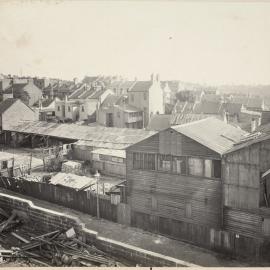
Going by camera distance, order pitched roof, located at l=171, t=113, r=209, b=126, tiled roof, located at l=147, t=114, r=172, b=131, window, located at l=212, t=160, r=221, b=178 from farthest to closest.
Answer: tiled roof, located at l=147, t=114, r=172, b=131
pitched roof, located at l=171, t=113, r=209, b=126
window, located at l=212, t=160, r=221, b=178

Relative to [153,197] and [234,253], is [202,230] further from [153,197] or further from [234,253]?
[153,197]

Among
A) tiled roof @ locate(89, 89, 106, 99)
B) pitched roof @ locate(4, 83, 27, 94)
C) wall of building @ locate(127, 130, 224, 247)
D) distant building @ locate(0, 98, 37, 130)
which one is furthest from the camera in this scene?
pitched roof @ locate(4, 83, 27, 94)

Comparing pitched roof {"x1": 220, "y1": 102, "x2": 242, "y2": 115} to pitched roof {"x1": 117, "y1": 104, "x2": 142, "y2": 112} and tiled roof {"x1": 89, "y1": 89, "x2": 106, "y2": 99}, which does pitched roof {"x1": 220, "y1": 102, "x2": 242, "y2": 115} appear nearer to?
pitched roof {"x1": 117, "y1": 104, "x2": 142, "y2": 112}

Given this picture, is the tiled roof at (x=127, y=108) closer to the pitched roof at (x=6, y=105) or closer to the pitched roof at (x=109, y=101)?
the pitched roof at (x=109, y=101)

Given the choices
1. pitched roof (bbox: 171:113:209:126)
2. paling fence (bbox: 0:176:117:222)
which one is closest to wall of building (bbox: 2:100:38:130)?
pitched roof (bbox: 171:113:209:126)

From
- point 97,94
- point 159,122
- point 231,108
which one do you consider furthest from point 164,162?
point 97,94

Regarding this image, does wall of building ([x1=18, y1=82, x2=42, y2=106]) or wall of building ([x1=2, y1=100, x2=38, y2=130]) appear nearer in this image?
wall of building ([x1=2, y1=100, x2=38, y2=130])

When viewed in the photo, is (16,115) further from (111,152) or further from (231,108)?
(231,108)

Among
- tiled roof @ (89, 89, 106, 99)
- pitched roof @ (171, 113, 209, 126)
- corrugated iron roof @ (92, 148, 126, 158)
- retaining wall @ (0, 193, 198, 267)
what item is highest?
tiled roof @ (89, 89, 106, 99)
